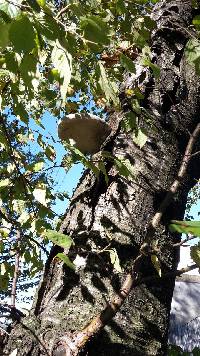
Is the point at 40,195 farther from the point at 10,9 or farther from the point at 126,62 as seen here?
the point at 10,9

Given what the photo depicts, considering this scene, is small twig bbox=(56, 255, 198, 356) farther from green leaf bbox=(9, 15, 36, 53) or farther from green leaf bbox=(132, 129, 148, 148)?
green leaf bbox=(9, 15, 36, 53)

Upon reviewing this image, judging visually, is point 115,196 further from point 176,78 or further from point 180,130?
point 176,78

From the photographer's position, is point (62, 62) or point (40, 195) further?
point (40, 195)

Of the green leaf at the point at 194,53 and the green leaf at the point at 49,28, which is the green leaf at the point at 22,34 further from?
the green leaf at the point at 194,53

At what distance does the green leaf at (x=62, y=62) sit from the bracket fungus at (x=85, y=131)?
0.75m

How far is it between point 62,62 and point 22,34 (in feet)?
0.43

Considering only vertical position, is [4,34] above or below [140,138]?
below

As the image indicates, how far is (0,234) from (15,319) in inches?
72.4

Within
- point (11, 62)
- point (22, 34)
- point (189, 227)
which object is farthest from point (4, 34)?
point (189, 227)

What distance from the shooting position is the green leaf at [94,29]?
1.06m

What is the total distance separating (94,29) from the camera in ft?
3.51

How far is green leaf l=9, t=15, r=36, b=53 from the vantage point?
3.12 ft

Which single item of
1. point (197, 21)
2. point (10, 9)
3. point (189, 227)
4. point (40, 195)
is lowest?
point (189, 227)

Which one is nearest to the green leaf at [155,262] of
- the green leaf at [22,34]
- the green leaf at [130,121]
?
the green leaf at [130,121]
